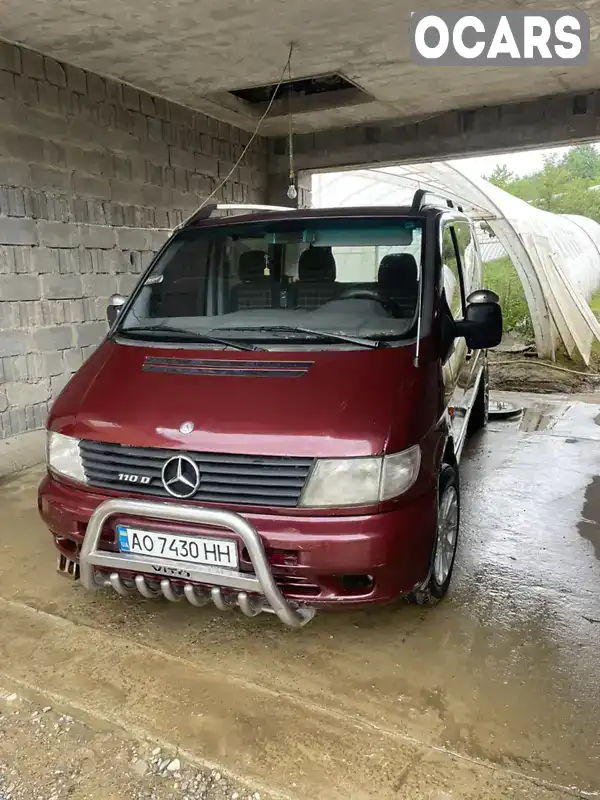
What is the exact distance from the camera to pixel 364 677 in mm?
2607

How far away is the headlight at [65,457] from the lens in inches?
108

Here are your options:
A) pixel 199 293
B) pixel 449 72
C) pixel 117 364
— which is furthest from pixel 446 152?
pixel 117 364

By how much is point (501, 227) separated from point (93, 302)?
7133 millimetres

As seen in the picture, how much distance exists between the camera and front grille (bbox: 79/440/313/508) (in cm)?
242

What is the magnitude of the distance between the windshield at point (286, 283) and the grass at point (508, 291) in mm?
9824

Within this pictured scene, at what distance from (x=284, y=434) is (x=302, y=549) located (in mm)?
435

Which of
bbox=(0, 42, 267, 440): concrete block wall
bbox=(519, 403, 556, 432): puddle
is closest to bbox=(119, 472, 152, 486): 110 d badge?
bbox=(0, 42, 267, 440): concrete block wall

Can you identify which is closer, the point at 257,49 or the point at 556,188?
the point at 257,49

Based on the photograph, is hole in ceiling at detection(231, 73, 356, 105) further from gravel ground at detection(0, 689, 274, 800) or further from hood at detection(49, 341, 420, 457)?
gravel ground at detection(0, 689, 274, 800)

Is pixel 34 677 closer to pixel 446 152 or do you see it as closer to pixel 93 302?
pixel 93 302

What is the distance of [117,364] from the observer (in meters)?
3.00

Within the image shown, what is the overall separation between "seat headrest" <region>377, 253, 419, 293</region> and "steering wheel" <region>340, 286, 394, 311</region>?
55 mm

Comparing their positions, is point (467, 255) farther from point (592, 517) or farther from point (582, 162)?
point (582, 162)

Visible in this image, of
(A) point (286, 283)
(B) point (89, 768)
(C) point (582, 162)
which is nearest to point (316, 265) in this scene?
(A) point (286, 283)
